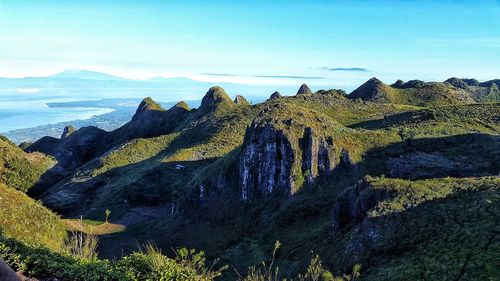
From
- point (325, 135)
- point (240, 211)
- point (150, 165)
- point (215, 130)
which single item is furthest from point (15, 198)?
point (215, 130)

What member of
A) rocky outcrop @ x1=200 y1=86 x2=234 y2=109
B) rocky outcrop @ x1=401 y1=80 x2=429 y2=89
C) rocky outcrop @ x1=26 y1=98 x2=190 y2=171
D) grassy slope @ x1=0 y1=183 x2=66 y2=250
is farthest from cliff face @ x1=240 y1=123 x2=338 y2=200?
rocky outcrop @ x1=401 y1=80 x2=429 y2=89

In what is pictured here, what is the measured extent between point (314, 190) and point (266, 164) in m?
6.43

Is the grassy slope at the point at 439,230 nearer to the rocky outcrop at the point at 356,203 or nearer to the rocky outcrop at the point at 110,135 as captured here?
the rocky outcrop at the point at 356,203

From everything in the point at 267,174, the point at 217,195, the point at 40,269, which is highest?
the point at 40,269

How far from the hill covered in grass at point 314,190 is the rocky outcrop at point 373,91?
17.3 metres

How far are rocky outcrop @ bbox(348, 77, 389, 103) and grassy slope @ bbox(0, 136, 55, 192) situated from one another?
7566cm


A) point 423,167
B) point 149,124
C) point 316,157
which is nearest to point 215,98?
point 149,124

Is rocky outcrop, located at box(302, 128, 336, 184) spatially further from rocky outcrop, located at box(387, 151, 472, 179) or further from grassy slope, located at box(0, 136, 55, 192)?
grassy slope, located at box(0, 136, 55, 192)

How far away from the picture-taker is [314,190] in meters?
45.7

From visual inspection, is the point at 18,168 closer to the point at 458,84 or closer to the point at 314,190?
the point at 314,190

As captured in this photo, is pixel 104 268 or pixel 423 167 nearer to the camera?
pixel 104 268

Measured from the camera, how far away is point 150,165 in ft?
231

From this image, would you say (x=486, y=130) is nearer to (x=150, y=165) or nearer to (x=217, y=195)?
(x=217, y=195)

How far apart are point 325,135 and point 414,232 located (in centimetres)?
2824
